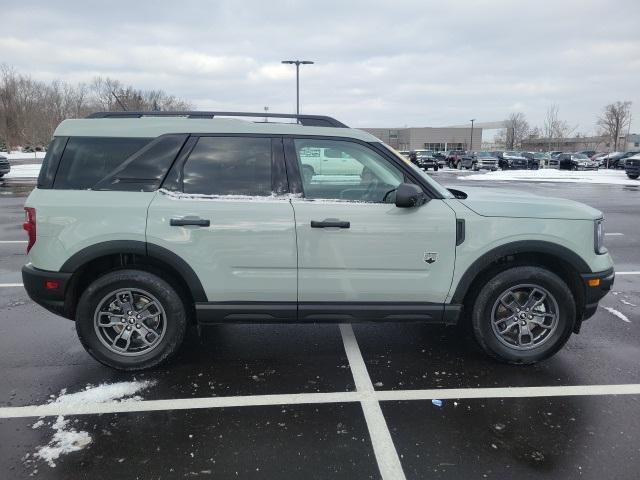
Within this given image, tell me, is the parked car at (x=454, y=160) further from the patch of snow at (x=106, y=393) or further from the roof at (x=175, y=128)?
the patch of snow at (x=106, y=393)

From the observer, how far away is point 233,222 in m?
3.50

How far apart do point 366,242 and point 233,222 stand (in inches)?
38.5

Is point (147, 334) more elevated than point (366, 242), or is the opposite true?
point (366, 242)

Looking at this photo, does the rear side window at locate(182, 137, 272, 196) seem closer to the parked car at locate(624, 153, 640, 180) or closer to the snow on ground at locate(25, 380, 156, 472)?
the snow on ground at locate(25, 380, 156, 472)

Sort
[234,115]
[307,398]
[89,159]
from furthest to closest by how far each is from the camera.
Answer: [234,115]
[89,159]
[307,398]

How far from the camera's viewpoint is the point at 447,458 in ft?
8.86

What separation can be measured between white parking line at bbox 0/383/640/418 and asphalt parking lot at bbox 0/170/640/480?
1cm

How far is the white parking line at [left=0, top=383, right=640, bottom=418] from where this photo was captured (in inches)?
125

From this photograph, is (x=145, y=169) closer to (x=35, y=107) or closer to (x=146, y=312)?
(x=146, y=312)

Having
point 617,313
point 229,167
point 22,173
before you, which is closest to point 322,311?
point 229,167

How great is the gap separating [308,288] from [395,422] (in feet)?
3.67

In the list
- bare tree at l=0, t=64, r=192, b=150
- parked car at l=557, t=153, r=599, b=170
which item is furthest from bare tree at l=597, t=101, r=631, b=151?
bare tree at l=0, t=64, r=192, b=150

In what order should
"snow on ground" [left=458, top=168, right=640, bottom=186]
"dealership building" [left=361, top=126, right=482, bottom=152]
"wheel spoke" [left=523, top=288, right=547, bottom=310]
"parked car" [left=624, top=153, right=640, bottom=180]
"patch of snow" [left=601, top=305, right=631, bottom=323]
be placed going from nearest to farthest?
"wheel spoke" [left=523, top=288, right=547, bottom=310], "patch of snow" [left=601, top=305, right=631, bottom=323], "snow on ground" [left=458, top=168, right=640, bottom=186], "parked car" [left=624, top=153, right=640, bottom=180], "dealership building" [left=361, top=126, right=482, bottom=152]

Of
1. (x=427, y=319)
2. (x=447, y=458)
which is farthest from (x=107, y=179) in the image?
(x=447, y=458)
